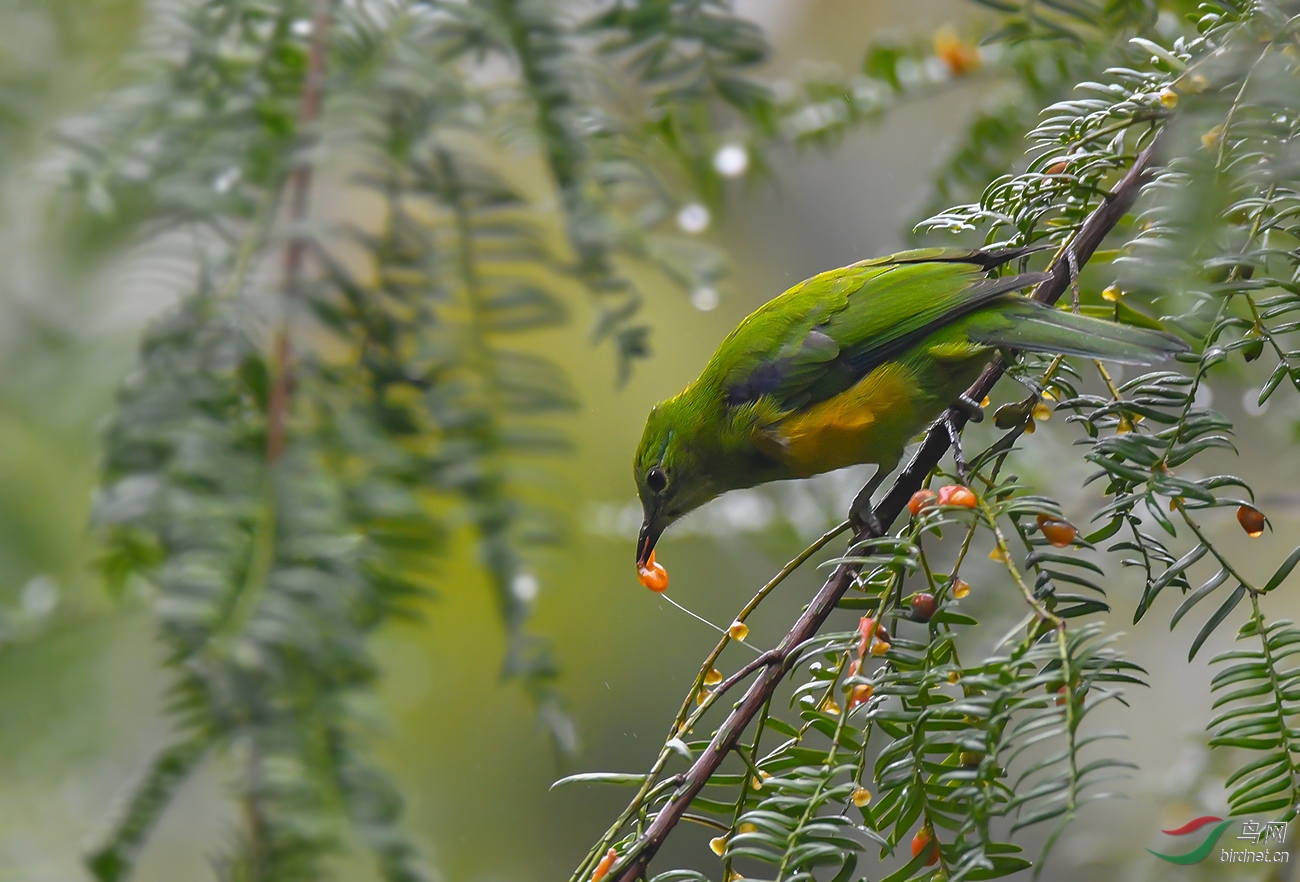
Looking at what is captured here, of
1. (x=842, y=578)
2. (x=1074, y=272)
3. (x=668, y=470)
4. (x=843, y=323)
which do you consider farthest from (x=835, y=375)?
(x=842, y=578)

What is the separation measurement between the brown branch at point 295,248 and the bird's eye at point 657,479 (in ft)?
3.09

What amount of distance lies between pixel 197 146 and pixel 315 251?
0.96 feet

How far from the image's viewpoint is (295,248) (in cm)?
134

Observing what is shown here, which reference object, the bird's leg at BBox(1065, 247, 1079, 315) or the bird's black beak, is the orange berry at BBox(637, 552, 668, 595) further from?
the bird's leg at BBox(1065, 247, 1079, 315)

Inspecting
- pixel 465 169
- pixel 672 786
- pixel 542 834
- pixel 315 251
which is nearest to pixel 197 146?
pixel 315 251

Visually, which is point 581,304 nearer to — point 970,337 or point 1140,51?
point 970,337

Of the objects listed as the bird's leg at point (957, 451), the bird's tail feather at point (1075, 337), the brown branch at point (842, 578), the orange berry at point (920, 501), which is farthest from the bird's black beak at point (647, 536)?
the orange berry at point (920, 501)

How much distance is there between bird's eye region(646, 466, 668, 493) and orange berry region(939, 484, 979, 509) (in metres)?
1.17

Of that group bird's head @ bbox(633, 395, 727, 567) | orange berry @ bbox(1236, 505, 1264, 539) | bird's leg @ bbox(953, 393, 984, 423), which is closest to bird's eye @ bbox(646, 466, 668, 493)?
bird's head @ bbox(633, 395, 727, 567)

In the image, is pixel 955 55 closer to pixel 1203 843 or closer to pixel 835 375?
pixel 835 375

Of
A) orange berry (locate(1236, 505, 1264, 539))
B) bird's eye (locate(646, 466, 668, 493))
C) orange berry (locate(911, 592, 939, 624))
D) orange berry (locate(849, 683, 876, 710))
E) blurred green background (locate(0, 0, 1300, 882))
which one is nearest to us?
orange berry (locate(849, 683, 876, 710))

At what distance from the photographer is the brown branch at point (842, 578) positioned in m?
0.90

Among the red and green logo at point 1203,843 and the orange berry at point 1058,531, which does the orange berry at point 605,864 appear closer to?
the orange berry at point 1058,531

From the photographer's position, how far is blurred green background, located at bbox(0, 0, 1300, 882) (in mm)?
→ 1804
